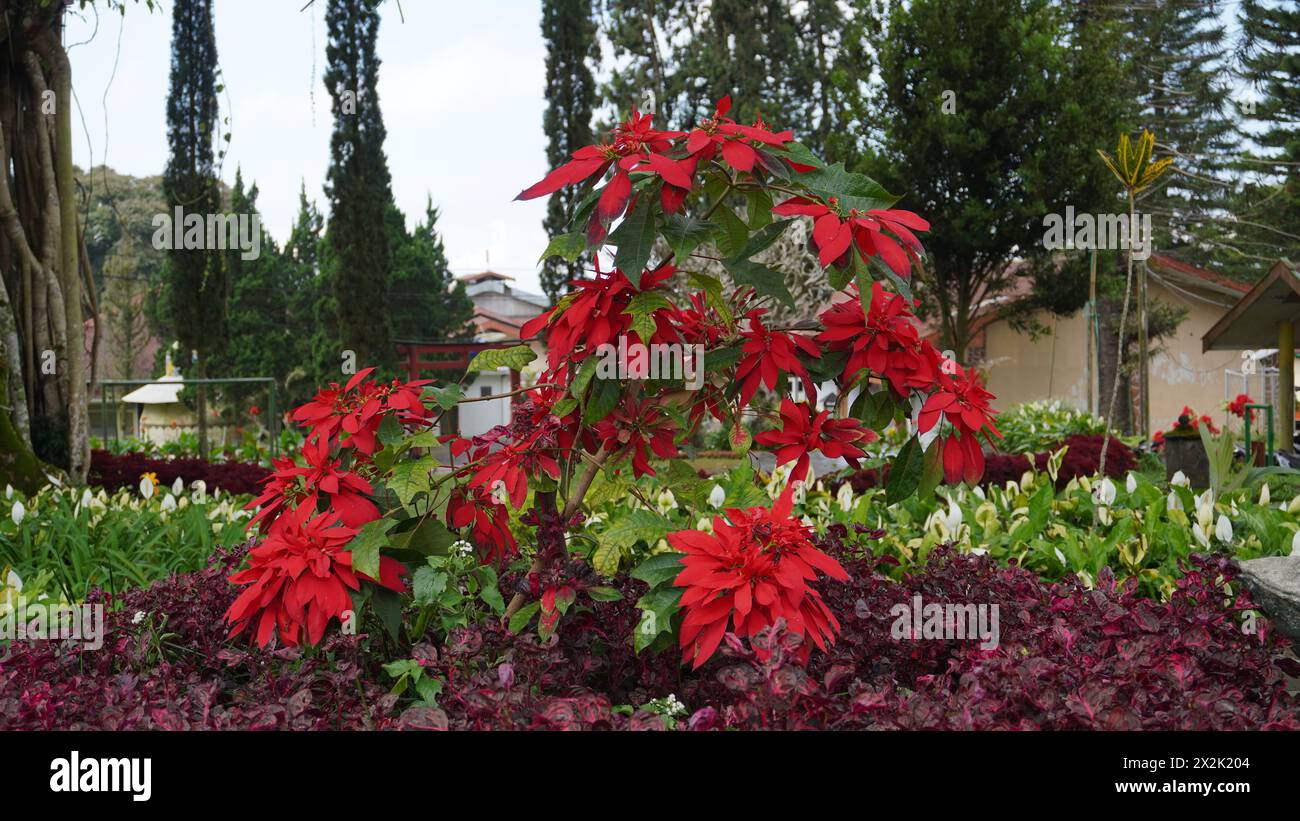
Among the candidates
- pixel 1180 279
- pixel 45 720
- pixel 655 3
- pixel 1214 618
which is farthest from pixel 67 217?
pixel 1180 279

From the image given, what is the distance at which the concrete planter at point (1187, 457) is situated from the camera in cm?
682

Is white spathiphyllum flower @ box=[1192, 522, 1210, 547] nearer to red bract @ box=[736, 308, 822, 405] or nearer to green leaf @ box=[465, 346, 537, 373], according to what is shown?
red bract @ box=[736, 308, 822, 405]

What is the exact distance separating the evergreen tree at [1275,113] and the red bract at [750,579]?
18.6 meters

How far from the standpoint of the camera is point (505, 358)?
197 centimetres

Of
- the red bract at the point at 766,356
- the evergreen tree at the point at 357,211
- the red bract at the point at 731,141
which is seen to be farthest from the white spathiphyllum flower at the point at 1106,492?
the evergreen tree at the point at 357,211

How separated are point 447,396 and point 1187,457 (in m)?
6.60

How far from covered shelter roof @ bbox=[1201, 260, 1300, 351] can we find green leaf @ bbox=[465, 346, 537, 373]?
725 centimetres

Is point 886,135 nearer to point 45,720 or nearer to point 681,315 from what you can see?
point 681,315

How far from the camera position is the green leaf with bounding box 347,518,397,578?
1.73 metres

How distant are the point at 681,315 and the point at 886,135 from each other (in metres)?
12.2

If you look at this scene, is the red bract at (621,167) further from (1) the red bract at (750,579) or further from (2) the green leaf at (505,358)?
(1) the red bract at (750,579)

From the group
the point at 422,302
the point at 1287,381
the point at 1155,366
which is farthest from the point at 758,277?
the point at 422,302

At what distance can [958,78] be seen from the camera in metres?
12.7

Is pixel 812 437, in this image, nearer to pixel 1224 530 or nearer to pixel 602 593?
pixel 602 593
